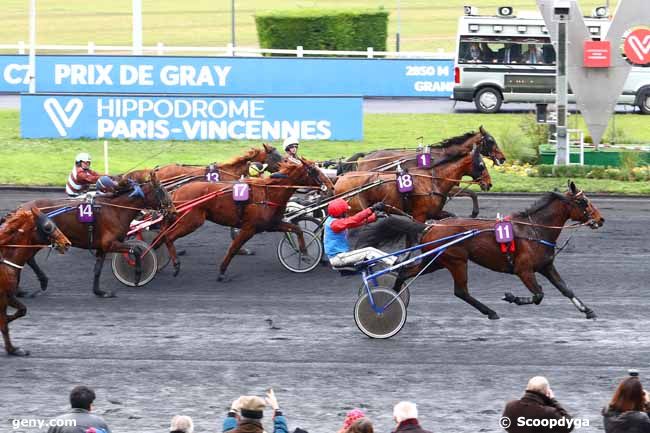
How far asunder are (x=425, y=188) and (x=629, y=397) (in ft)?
24.2

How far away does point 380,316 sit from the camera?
11141 mm

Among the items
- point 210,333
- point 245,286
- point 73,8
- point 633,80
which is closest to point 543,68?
point 633,80

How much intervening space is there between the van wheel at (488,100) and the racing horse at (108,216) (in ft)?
54.0

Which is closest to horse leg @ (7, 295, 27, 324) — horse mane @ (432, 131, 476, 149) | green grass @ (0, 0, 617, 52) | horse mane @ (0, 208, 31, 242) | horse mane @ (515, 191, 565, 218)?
horse mane @ (0, 208, 31, 242)

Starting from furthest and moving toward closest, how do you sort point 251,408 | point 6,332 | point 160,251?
point 160,251 → point 6,332 → point 251,408

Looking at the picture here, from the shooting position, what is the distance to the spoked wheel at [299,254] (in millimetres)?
14148

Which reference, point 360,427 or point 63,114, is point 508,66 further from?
point 360,427

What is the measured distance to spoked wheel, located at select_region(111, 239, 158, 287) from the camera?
44.1 feet

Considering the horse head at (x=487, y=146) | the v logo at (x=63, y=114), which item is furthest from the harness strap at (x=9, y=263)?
the v logo at (x=63, y=114)

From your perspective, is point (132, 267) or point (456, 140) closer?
point (132, 267)

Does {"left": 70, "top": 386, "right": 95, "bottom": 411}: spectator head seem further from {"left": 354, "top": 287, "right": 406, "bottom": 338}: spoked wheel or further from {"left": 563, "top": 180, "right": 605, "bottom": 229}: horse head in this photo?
{"left": 563, "top": 180, "right": 605, "bottom": 229}: horse head

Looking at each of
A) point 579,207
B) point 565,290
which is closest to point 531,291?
point 565,290

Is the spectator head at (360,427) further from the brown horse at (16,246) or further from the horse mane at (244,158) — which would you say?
the horse mane at (244,158)

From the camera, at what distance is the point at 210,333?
37.4 ft
